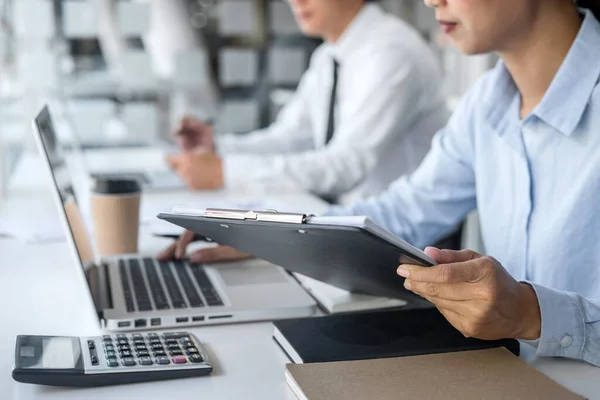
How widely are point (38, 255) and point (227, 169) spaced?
0.92m

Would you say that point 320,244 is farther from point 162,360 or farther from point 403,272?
point 162,360

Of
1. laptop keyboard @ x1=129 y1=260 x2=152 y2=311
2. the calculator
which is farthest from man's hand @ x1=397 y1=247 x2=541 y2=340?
laptop keyboard @ x1=129 y1=260 x2=152 y2=311

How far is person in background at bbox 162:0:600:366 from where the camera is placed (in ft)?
3.26

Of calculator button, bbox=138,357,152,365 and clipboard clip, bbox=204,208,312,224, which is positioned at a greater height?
clipboard clip, bbox=204,208,312,224

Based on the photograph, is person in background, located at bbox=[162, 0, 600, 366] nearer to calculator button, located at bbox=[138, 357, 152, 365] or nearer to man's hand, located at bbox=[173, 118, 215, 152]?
calculator button, located at bbox=[138, 357, 152, 365]

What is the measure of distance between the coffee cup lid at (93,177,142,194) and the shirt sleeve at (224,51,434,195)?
0.69 metres

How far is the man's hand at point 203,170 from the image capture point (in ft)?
6.79

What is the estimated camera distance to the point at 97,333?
1.04 m

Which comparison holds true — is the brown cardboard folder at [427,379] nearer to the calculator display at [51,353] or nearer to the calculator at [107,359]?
the calculator at [107,359]

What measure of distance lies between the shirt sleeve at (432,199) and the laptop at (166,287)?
1.12 feet

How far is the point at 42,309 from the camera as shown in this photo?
116 cm

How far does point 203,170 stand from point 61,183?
34.4 inches

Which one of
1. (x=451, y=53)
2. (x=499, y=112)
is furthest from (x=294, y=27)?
(x=499, y=112)

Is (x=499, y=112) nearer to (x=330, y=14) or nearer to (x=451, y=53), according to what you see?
(x=330, y=14)
